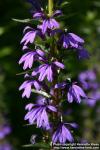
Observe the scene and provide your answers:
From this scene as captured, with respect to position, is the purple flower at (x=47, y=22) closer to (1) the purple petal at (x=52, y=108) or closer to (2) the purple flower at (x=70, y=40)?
(2) the purple flower at (x=70, y=40)

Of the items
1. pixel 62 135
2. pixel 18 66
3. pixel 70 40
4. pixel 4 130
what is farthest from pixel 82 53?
pixel 18 66

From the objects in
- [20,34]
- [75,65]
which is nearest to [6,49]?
[20,34]

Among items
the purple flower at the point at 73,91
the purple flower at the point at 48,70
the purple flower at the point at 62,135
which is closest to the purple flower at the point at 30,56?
the purple flower at the point at 48,70

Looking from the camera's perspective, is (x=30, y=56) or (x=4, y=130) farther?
(x=4, y=130)

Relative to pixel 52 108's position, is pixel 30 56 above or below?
above

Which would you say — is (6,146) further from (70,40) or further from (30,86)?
(70,40)

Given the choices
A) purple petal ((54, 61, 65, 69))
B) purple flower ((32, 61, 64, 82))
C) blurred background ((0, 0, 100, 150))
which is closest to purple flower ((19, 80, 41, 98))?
purple flower ((32, 61, 64, 82))

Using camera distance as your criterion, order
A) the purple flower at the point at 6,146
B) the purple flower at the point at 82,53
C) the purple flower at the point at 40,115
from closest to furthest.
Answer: the purple flower at the point at 40,115, the purple flower at the point at 82,53, the purple flower at the point at 6,146
